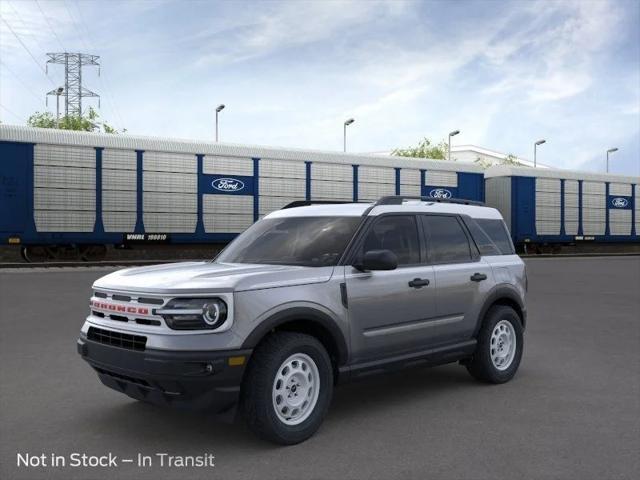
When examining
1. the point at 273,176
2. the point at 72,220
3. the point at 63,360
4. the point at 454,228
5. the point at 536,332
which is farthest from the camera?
the point at 273,176

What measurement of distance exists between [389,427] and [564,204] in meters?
32.1

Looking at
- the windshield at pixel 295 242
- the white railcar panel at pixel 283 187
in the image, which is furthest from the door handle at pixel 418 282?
the white railcar panel at pixel 283 187

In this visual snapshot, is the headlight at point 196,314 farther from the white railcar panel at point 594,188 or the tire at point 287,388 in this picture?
the white railcar panel at point 594,188

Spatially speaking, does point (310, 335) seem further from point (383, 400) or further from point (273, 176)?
point (273, 176)

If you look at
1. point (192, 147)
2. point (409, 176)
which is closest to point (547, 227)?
point (409, 176)

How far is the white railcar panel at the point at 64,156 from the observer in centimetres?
2195

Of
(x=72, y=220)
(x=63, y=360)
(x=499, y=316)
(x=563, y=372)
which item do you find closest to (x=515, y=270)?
(x=499, y=316)

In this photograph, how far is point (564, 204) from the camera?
34281 mm

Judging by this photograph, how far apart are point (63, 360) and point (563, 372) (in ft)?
18.3

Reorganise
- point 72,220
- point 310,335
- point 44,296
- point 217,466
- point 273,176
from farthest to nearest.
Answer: point 273,176 < point 72,220 < point 44,296 < point 310,335 < point 217,466

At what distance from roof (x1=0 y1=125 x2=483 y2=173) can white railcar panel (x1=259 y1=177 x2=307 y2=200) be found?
938 millimetres

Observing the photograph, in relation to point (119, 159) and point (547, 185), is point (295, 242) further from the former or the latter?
point (547, 185)

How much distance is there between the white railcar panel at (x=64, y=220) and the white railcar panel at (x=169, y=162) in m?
2.75

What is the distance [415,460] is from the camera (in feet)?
13.8
